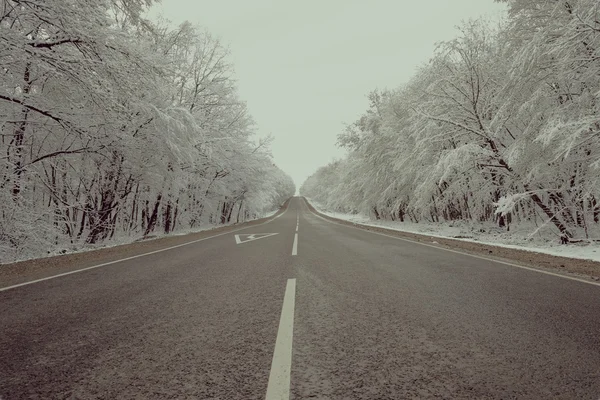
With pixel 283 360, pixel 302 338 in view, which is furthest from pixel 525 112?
pixel 283 360

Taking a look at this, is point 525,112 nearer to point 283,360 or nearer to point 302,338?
point 302,338

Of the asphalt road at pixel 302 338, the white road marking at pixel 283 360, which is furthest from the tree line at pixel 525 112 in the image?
the white road marking at pixel 283 360

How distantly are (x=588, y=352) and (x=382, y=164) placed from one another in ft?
75.2

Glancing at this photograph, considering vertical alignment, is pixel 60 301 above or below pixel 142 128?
below

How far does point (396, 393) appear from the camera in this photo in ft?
6.38

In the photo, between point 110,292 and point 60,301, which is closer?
point 60,301

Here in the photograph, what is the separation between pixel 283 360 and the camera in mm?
2344

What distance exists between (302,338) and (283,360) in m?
0.48

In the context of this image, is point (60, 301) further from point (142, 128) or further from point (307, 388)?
point (142, 128)

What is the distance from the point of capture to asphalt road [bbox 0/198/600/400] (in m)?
2.04

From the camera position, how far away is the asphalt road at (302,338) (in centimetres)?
204

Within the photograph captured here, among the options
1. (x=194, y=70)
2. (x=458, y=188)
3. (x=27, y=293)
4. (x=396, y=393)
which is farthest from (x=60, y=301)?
(x=194, y=70)

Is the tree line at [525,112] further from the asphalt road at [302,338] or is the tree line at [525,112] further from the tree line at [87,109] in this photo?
the tree line at [87,109]

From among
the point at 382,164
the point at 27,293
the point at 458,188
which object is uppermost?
the point at 382,164
